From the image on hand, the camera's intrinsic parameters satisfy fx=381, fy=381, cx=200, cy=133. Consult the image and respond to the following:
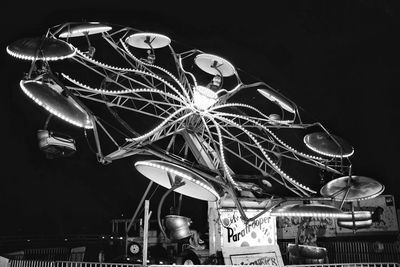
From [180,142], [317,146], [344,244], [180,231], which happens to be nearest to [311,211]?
[317,146]

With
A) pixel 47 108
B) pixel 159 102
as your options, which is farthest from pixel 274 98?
pixel 47 108

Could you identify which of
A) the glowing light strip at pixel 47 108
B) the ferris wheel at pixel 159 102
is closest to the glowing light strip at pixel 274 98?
the ferris wheel at pixel 159 102

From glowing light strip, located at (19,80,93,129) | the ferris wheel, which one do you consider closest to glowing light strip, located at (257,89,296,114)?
the ferris wheel

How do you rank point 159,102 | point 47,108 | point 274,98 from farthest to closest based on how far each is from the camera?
point 159,102 < point 274,98 < point 47,108

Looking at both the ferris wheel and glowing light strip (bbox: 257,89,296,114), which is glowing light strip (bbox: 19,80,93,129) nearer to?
the ferris wheel

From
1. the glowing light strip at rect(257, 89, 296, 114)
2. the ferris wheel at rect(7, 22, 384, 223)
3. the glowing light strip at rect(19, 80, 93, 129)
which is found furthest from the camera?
the glowing light strip at rect(257, 89, 296, 114)

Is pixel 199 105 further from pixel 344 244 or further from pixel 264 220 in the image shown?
pixel 344 244

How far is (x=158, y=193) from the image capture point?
1581cm

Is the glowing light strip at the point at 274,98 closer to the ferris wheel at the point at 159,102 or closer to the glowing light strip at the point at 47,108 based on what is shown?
the ferris wheel at the point at 159,102

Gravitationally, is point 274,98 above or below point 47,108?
above

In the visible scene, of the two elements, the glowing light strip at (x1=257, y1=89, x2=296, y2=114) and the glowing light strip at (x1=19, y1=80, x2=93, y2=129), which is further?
the glowing light strip at (x1=257, y1=89, x2=296, y2=114)

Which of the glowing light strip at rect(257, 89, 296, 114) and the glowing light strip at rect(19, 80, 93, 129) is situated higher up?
the glowing light strip at rect(257, 89, 296, 114)

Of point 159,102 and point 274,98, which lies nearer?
point 274,98

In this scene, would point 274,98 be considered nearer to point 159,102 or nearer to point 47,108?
point 159,102
